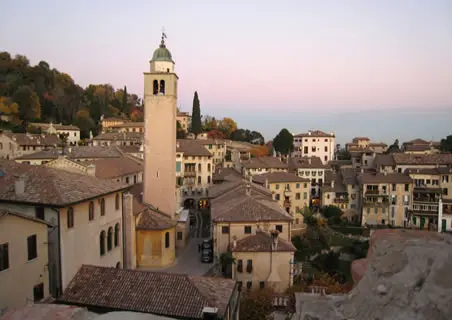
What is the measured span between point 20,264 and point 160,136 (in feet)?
60.2

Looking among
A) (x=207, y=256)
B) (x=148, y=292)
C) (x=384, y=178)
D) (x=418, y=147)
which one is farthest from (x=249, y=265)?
(x=418, y=147)

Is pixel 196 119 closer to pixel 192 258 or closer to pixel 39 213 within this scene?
pixel 192 258

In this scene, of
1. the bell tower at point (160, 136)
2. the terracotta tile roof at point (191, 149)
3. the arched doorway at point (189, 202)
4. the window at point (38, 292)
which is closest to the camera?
the window at point (38, 292)

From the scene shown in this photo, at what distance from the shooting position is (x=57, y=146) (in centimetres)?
6462

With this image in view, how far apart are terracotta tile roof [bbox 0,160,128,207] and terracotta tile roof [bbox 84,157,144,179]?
17.7 metres

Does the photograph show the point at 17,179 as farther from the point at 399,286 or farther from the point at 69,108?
the point at 69,108

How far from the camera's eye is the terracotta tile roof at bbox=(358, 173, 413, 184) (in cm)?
5228

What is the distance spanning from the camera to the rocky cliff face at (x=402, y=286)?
7.77 feet

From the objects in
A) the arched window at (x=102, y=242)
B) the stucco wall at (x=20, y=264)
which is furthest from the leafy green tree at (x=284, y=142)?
the stucco wall at (x=20, y=264)

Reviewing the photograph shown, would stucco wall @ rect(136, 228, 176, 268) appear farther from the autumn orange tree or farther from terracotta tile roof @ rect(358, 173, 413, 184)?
the autumn orange tree

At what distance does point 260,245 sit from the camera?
23.7m

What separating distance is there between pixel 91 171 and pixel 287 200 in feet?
95.6

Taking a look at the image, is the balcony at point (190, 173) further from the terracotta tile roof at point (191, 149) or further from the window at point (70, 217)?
the window at point (70, 217)

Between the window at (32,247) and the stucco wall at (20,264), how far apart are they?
12 centimetres
